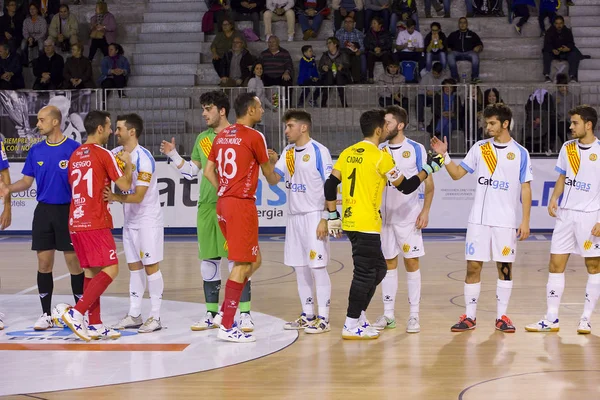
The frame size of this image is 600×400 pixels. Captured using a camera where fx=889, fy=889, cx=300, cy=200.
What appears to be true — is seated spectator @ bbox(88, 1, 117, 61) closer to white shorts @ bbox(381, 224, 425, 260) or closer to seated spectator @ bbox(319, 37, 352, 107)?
seated spectator @ bbox(319, 37, 352, 107)

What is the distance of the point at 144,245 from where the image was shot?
8.97 m

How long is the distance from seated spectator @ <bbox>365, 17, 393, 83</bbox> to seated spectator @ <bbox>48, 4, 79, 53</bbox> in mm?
7546

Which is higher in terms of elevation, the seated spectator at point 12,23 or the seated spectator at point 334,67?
the seated spectator at point 12,23

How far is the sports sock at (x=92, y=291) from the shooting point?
8188mm

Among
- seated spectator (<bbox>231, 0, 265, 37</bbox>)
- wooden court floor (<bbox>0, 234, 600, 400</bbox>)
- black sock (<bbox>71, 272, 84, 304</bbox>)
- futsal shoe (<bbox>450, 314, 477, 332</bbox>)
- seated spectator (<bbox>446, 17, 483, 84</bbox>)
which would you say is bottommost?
wooden court floor (<bbox>0, 234, 600, 400</bbox>)

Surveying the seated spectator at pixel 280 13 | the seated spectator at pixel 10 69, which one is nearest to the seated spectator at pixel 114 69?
the seated spectator at pixel 10 69

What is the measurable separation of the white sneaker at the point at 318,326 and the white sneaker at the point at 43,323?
2.64 m

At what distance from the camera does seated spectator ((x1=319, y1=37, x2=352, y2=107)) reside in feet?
66.6

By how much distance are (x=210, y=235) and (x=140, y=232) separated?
2.32 feet

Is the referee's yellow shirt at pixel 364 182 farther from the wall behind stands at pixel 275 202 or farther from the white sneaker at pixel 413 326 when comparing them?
the wall behind stands at pixel 275 202

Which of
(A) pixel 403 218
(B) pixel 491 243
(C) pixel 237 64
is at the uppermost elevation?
(C) pixel 237 64

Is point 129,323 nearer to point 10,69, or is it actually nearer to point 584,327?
point 584,327

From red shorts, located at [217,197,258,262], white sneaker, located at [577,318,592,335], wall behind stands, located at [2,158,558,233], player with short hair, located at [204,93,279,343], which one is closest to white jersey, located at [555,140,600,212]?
white sneaker, located at [577,318,592,335]

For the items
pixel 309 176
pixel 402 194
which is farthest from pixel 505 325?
pixel 309 176
